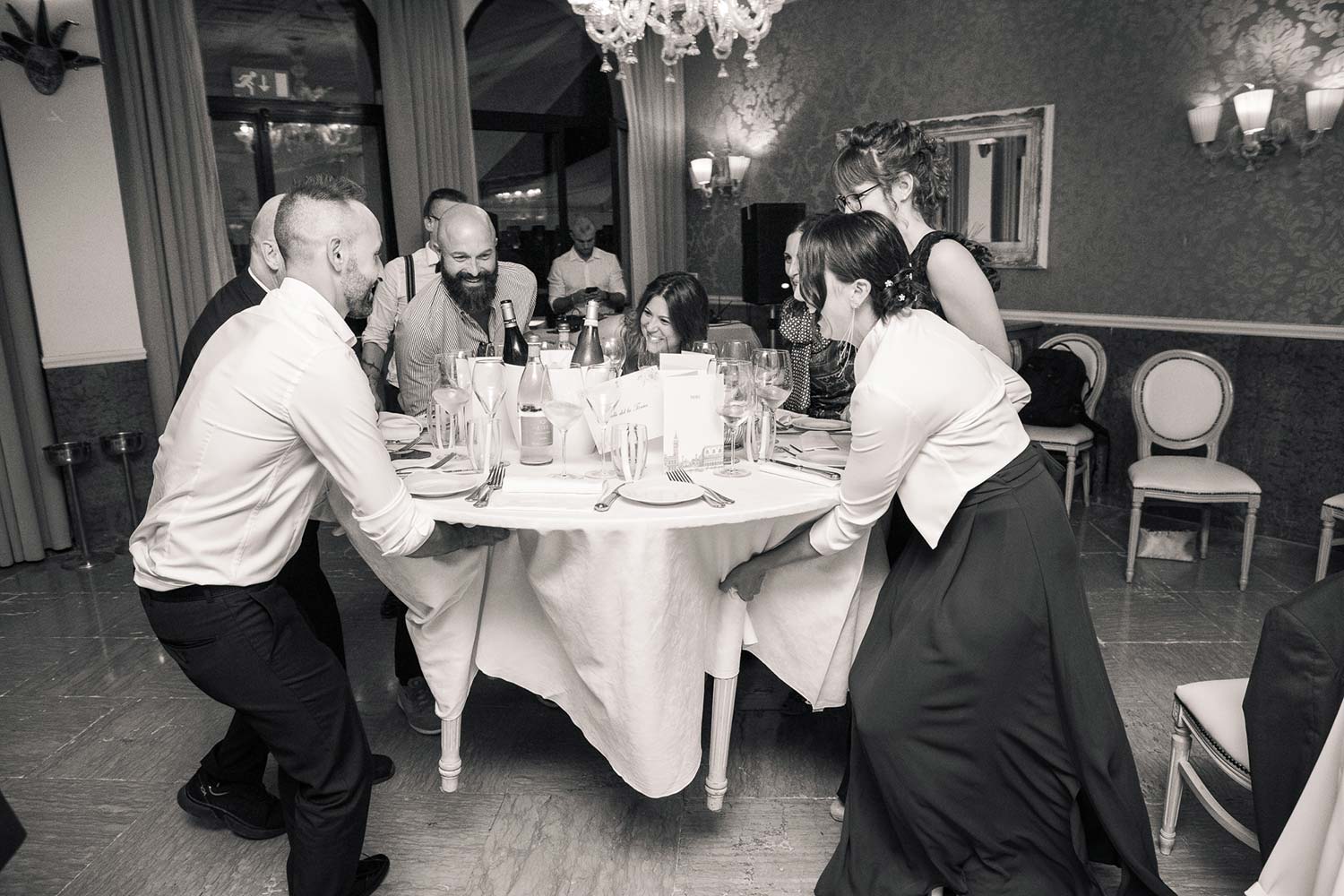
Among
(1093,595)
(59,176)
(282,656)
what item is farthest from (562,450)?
(59,176)

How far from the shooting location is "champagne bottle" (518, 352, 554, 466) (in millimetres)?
2410

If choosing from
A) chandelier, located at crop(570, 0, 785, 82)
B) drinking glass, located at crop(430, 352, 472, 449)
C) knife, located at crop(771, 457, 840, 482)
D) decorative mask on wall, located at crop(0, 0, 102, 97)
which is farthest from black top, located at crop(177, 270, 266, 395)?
decorative mask on wall, located at crop(0, 0, 102, 97)

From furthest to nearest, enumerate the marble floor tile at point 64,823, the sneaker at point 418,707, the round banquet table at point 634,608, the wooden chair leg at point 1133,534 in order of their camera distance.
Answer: the wooden chair leg at point 1133,534 < the sneaker at point 418,707 < the marble floor tile at point 64,823 < the round banquet table at point 634,608

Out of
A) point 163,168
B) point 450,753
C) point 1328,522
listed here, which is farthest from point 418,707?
point 163,168

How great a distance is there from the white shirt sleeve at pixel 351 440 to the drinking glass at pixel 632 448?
0.52 meters

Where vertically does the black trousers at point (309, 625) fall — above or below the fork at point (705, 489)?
below

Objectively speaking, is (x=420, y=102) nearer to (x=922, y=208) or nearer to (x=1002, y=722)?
(x=922, y=208)

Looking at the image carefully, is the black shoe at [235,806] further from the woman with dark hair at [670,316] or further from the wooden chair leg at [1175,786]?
the wooden chair leg at [1175,786]

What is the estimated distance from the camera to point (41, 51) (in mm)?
4211

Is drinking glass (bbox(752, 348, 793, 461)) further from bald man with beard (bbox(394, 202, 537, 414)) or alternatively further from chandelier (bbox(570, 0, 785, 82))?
chandelier (bbox(570, 0, 785, 82))

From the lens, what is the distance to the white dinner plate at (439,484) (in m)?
2.06

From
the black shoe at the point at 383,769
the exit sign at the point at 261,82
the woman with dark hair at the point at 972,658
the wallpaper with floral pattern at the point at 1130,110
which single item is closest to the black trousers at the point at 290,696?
the black shoe at the point at 383,769

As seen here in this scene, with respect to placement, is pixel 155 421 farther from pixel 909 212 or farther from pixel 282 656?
pixel 909 212

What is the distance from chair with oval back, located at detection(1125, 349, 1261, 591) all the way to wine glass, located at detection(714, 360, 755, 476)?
95.8 inches
